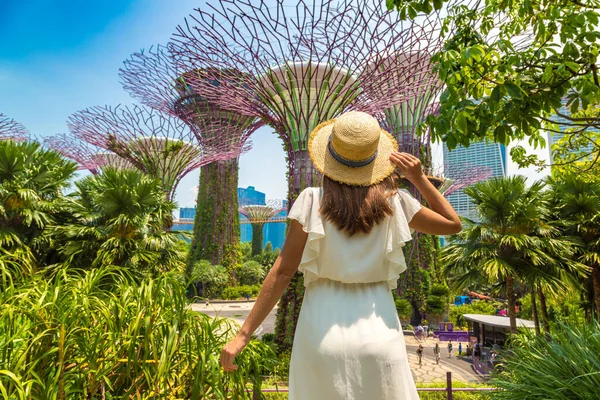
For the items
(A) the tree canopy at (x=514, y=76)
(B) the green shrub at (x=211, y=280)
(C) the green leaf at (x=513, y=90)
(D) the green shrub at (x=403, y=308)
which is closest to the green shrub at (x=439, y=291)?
(D) the green shrub at (x=403, y=308)

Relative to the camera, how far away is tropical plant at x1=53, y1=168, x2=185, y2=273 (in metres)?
7.27

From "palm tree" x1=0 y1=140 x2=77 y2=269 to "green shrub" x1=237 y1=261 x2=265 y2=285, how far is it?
18921mm

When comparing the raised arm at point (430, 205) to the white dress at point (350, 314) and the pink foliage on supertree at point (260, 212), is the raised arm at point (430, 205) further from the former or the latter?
the pink foliage on supertree at point (260, 212)

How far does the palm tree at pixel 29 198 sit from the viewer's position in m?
7.18

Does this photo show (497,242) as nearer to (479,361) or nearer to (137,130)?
(479,361)

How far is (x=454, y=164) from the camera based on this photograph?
906 inches

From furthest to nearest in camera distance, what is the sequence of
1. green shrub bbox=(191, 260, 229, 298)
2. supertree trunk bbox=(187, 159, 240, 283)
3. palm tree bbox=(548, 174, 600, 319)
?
supertree trunk bbox=(187, 159, 240, 283)
green shrub bbox=(191, 260, 229, 298)
palm tree bbox=(548, 174, 600, 319)

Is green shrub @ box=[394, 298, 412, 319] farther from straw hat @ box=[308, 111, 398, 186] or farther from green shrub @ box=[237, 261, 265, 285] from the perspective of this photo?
straw hat @ box=[308, 111, 398, 186]

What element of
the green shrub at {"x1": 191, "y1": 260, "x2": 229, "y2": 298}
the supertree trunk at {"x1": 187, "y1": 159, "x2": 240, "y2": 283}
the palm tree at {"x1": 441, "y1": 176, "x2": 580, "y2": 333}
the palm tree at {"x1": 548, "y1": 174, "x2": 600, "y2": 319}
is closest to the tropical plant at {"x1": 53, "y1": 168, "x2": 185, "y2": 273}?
the palm tree at {"x1": 441, "y1": 176, "x2": 580, "y2": 333}

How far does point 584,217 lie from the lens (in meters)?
7.96

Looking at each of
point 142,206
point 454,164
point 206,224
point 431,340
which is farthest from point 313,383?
point 206,224

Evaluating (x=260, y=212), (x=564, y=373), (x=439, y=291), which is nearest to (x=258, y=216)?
(x=260, y=212)

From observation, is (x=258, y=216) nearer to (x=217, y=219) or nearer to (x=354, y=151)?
(x=217, y=219)

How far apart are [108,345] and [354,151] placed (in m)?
1.99
